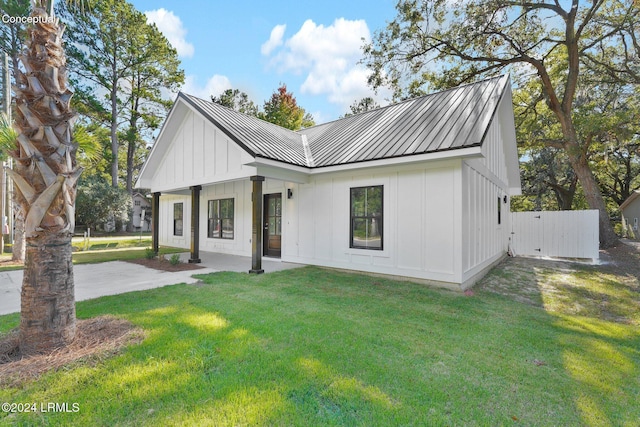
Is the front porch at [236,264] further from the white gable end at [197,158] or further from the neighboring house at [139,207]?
the neighboring house at [139,207]

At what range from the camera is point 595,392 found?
2.63 m

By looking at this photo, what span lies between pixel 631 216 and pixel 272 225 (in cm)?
2786

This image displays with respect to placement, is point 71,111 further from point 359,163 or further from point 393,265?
point 393,265

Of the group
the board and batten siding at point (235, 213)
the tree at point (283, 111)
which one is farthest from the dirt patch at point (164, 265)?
the tree at point (283, 111)

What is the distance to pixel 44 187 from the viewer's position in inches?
114

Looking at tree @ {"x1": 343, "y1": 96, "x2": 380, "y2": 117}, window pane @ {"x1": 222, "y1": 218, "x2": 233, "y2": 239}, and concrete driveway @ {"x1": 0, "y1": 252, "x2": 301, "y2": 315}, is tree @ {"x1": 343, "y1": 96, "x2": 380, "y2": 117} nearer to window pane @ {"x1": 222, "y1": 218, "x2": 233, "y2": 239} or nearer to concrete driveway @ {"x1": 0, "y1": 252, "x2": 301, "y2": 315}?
window pane @ {"x1": 222, "y1": 218, "x2": 233, "y2": 239}

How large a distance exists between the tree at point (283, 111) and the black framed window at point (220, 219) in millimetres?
18478

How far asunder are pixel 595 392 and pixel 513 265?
775 centimetres

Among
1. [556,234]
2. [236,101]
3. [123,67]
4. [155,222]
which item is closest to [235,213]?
[155,222]

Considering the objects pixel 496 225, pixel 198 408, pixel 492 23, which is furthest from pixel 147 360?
pixel 492 23

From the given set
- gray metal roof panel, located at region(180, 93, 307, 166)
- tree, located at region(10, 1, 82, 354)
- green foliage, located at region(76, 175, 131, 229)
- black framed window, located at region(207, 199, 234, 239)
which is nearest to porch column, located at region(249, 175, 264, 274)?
gray metal roof panel, located at region(180, 93, 307, 166)

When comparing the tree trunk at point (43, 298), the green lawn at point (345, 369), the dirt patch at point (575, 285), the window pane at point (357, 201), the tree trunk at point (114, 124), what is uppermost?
the tree trunk at point (114, 124)

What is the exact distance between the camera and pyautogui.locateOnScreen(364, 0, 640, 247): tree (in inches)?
491

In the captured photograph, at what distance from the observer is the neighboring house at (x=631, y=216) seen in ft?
67.6
